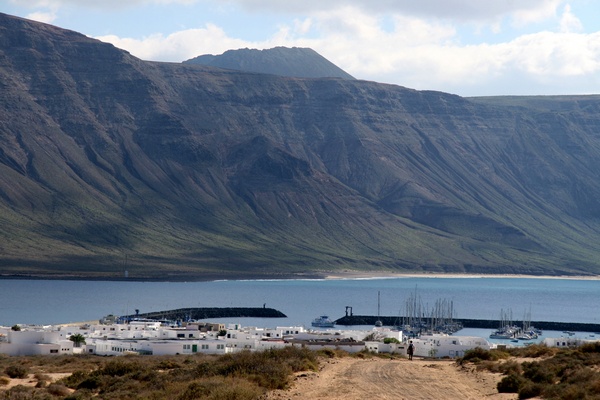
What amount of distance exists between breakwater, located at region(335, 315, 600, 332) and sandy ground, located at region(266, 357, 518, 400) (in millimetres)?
106413

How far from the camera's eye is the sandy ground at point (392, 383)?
3156cm

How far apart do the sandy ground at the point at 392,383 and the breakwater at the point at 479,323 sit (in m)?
106

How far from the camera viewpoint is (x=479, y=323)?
151875mm

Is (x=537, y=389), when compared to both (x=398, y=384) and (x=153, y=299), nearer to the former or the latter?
(x=398, y=384)

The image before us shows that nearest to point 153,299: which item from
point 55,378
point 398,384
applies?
point 55,378

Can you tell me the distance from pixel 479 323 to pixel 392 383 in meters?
120

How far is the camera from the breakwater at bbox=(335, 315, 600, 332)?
483ft

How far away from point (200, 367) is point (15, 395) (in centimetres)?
639

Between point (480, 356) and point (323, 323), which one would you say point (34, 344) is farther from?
point (323, 323)

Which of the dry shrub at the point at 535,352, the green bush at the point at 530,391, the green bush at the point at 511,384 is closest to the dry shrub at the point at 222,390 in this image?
the green bush at the point at 511,384

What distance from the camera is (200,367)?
126 ft

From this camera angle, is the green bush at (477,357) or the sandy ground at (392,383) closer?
the sandy ground at (392,383)

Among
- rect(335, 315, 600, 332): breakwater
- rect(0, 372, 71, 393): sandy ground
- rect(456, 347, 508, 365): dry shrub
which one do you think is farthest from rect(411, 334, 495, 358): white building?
rect(335, 315, 600, 332): breakwater

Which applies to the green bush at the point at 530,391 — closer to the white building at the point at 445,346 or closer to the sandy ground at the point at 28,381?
the sandy ground at the point at 28,381
